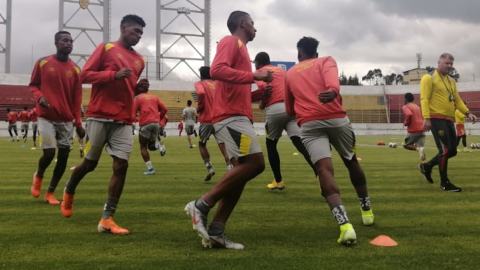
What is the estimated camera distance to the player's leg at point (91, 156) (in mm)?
4867

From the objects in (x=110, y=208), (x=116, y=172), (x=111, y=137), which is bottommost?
(x=110, y=208)

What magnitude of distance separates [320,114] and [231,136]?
0.97m

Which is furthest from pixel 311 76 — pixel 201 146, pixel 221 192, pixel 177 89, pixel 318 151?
pixel 177 89

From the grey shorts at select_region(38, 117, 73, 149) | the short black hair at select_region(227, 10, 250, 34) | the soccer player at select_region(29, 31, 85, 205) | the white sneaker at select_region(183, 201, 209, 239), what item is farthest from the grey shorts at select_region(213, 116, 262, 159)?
the grey shorts at select_region(38, 117, 73, 149)

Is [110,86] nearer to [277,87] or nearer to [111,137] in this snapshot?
[111,137]

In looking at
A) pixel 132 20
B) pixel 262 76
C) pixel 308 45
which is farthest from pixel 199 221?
pixel 132 20

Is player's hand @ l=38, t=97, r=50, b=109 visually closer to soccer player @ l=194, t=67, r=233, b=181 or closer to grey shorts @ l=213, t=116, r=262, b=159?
grey shorts @ l=213, t=116, r=262, b=159

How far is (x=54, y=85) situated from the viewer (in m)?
6.25

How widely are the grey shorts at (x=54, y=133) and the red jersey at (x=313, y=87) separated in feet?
11.4

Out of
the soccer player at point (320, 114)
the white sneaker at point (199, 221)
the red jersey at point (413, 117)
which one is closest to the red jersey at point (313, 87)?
the soccer player at point (320, 114)

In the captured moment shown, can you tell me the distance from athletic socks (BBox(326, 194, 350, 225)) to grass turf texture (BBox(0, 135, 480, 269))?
0.25 m

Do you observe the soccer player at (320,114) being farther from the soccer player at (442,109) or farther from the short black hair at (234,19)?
the soccer player at (442,109)

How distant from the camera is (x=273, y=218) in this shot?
530 cm

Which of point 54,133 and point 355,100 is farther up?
point 355,100
